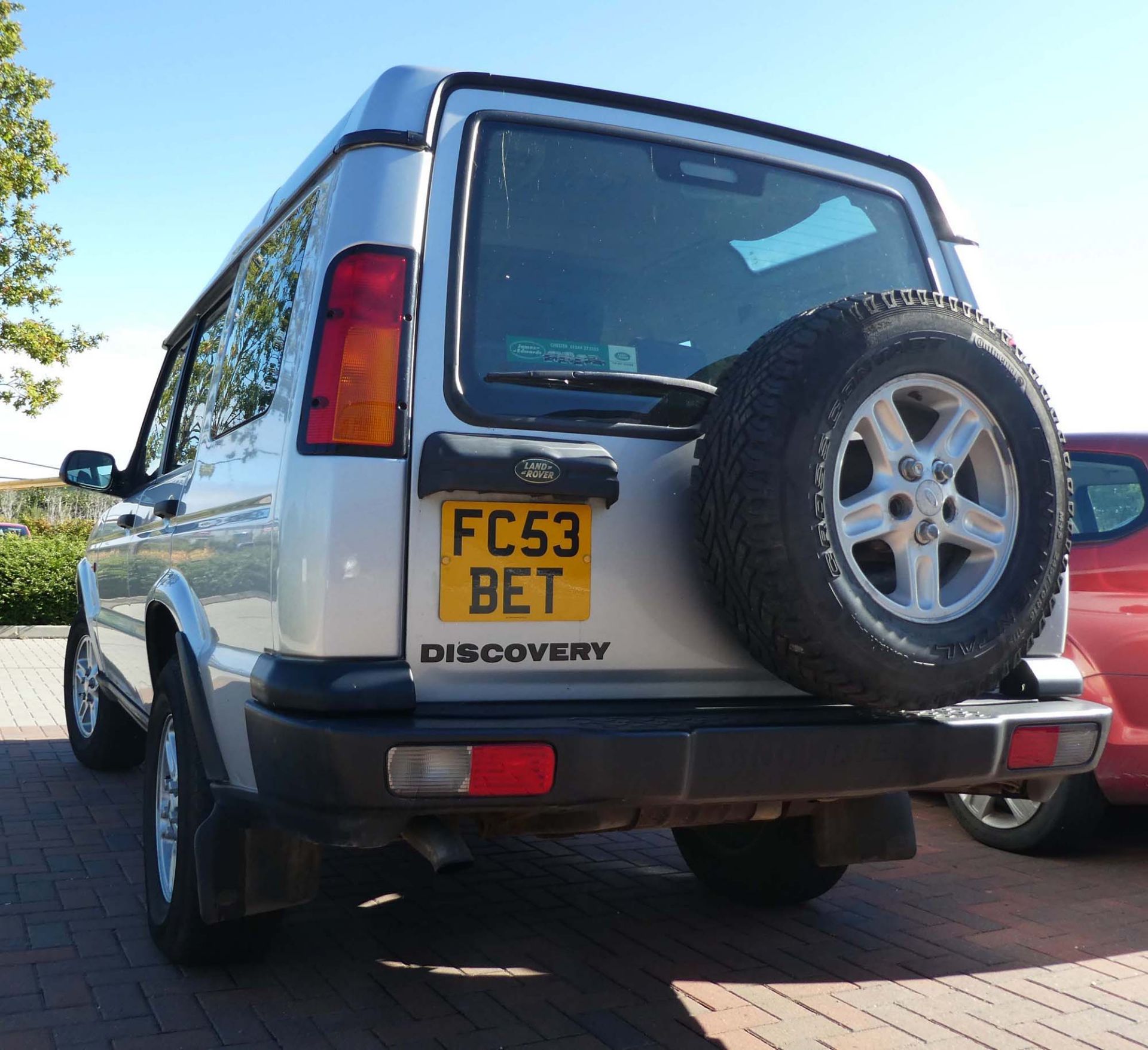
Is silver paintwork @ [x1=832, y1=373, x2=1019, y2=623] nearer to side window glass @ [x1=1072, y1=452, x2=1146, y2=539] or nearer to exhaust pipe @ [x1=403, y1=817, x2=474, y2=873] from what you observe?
exhaust pipe @ [x1=403, y1=817, x2=474, y2=873]

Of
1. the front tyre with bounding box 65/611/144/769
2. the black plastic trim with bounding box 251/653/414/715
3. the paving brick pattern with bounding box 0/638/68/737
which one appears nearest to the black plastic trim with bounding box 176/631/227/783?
the black plastic trim with bounding box 251/653/414/715

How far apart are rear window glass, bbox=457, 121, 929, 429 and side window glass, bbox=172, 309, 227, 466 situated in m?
1.27

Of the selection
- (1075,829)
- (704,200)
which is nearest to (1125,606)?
(1075,829)

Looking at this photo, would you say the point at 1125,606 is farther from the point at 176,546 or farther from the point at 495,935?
the point at 176,546

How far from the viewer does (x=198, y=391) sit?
402 cm

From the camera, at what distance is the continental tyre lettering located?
2.42 metres

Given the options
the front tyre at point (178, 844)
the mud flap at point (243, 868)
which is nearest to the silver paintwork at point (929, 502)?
the mud flap at point (243, 868)

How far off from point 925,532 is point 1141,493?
2.47 metres

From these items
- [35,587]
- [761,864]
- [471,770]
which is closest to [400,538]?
[471,770]

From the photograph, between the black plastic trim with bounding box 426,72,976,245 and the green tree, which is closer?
the black plastic trim with bounding box 426,72,976,245

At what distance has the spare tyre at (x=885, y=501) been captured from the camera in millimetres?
2373

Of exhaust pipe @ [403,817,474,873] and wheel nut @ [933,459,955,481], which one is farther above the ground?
wheel nut @ [933,459,955,481]

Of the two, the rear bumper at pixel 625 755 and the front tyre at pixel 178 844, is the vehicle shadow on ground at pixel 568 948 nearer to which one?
the front tyre at pixel 178 844

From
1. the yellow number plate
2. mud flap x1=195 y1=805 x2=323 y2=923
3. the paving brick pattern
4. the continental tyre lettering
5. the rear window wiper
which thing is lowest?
the paving brick pattern
